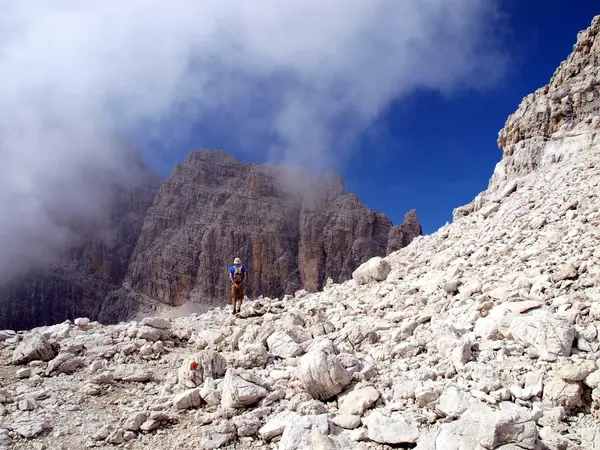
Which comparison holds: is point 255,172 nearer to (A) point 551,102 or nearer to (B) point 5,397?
(A) point 551,102

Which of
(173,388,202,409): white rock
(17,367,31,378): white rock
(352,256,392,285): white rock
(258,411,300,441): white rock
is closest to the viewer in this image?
(258,411,300,441): white rock

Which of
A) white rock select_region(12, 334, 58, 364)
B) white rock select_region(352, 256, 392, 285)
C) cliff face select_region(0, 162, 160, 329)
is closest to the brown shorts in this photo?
white rock select_region(352, 256, 392, 285)

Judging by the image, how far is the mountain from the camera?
4230 inches

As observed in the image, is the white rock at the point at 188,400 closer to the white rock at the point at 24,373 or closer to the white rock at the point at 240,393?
the white rock at the point at 240,393

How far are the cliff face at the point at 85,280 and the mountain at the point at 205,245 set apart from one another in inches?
9.4

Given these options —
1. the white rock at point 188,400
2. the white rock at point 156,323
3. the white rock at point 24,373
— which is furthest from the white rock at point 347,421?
the white rock at point 156,323

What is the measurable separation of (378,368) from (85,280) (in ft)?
391

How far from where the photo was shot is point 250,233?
115125 mm

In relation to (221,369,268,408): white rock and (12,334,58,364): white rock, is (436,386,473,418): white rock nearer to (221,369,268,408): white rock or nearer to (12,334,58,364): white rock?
(221,369,268,408): white rock

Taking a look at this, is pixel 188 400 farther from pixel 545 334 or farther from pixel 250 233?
pixel 250 233

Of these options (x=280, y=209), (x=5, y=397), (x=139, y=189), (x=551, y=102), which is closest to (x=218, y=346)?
(x=5, y=397)

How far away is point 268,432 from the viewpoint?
20.8ft

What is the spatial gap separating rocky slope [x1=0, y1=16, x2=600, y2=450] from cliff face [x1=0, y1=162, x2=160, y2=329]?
10320cm

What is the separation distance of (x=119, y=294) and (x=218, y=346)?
108814 millimetres
